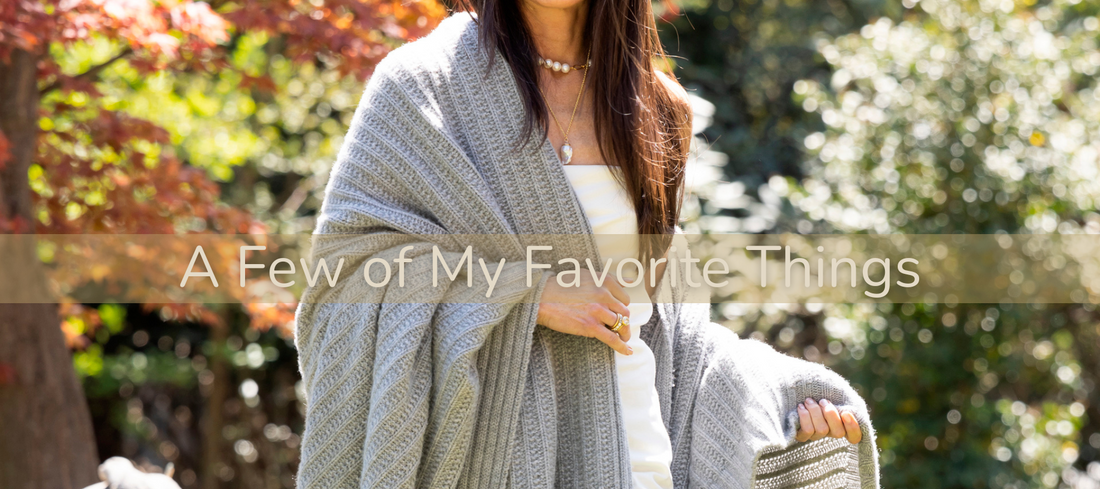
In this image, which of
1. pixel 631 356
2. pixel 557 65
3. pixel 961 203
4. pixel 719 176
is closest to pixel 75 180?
pixel 557 65

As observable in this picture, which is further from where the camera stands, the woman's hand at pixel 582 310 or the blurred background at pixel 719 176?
the blurred background at pixel 719 176

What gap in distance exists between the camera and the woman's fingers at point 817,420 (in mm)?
1523

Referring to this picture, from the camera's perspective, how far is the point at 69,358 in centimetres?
297

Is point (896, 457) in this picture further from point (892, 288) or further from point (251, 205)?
point (251, 205)

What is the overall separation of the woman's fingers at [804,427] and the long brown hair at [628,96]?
0.35m

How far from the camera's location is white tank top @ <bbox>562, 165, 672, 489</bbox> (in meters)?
1.42

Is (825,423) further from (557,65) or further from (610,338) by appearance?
(557,65)

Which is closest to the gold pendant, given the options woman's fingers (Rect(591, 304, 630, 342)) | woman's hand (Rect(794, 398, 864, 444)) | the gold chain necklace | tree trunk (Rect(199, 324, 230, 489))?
the gold chain necklace

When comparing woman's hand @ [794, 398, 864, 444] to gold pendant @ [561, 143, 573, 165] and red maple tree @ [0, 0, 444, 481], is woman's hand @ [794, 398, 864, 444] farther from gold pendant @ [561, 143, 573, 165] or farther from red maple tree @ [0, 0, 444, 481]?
red maple tree @ [0, 0, 444, 481]

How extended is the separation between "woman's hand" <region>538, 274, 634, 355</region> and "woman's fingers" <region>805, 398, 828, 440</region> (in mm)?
372

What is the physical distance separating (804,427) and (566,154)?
59 cm

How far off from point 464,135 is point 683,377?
1.82ft

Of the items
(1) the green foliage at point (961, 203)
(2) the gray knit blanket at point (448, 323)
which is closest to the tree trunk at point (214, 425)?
(1) the green foliage at point (961, 203)

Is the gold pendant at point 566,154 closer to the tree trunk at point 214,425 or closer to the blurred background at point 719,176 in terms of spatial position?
the blurred background at point 719,176
